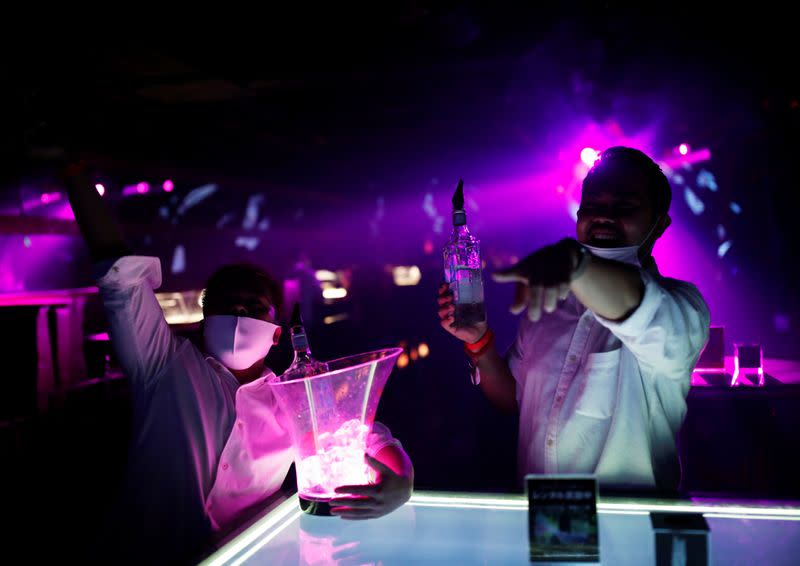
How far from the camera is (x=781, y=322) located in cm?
825

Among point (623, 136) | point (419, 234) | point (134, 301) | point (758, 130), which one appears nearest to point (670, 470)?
point (134, 301)

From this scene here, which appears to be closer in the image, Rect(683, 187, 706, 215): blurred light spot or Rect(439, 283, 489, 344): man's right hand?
Rect(439, 283, 489, 344): man's right hand

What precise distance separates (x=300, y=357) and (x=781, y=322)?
30.9 ft

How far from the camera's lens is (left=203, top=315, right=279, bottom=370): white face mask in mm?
1880

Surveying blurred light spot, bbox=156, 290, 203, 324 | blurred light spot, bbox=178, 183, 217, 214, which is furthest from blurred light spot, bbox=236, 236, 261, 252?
blurred light spot, bbox=156, 290, 203, 324

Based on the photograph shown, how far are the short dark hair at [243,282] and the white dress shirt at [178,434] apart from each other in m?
0.24

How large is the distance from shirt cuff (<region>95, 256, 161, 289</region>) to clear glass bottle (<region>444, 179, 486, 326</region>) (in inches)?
36.3

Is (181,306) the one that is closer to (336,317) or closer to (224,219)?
(336,317)

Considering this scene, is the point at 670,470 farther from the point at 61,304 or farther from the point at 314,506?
the point at 61,304

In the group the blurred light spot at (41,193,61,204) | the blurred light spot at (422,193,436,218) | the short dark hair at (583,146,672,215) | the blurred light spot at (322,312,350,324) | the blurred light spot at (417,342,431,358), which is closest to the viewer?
the short dark hair at (583,146,672,215)

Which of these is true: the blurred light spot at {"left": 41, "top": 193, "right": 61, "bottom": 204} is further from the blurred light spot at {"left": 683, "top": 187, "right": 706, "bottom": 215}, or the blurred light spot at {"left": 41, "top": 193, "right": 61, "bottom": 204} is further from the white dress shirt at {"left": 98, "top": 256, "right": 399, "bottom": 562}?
the blurred light spot at {"left": 683, "top": 187, "right": 706, "bottom": 215}

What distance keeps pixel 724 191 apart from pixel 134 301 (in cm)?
938

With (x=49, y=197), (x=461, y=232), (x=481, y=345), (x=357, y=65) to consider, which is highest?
(x=357, y=65)

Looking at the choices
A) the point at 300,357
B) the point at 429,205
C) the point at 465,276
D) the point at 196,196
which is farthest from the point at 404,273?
the point at 300,357
